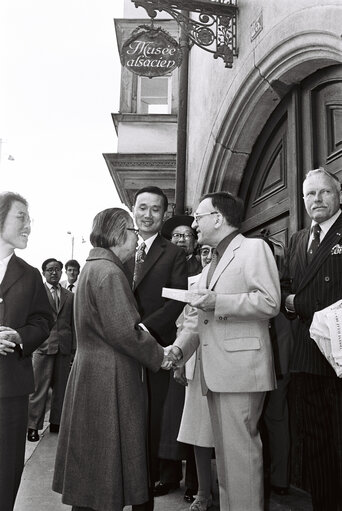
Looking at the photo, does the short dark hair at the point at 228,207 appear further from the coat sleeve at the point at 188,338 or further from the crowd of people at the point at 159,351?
the coat sleeve at the point at 188,338

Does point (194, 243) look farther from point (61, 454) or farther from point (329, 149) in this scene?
point (61, 454)

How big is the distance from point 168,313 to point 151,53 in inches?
192

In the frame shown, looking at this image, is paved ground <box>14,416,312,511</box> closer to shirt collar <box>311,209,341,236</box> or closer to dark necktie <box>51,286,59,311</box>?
shirt collar <box>311,209,341,236</box>

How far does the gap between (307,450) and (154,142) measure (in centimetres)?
815

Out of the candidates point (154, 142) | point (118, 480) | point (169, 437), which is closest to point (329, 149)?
point (169, 437)

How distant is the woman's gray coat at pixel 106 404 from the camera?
251 centimetres

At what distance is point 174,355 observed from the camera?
3025 mm

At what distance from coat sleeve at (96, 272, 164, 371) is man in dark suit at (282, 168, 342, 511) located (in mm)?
878

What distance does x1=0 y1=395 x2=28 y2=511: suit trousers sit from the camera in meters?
2.77

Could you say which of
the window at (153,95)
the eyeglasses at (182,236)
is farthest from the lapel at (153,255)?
the window at (153,95)

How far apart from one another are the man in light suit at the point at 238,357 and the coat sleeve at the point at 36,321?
76 cm

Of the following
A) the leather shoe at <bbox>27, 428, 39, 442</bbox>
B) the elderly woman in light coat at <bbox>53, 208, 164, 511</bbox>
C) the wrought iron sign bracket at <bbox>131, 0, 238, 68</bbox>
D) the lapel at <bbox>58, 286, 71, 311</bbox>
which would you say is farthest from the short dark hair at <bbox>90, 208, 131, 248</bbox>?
the lapel at <bbox>58, 286, 71, 311</bbox>

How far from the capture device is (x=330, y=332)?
253cm

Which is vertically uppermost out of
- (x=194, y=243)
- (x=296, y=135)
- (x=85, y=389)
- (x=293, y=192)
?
(x=296, y=135)
